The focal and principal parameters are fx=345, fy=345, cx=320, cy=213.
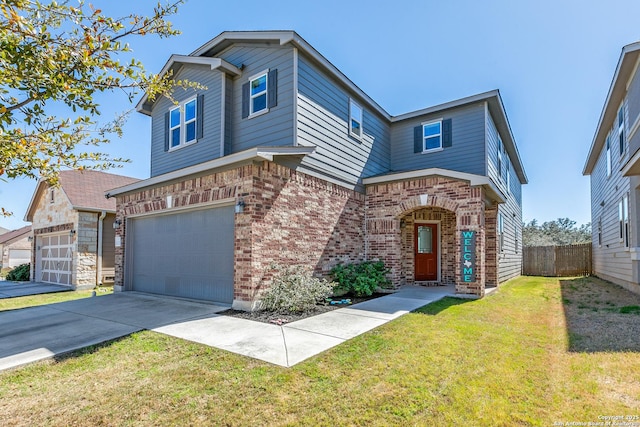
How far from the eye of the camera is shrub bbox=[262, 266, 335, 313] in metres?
7.23

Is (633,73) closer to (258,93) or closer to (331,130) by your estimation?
(331,130)

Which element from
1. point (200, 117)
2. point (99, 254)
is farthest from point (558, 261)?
point (99, 254)

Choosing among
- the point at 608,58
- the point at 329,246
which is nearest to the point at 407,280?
the point at 329,246

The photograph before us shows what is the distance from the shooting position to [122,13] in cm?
368

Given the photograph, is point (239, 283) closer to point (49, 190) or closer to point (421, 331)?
point (421, 331)

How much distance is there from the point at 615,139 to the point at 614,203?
2268mm

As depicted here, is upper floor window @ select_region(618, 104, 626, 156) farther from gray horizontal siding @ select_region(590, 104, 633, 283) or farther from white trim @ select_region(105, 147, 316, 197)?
white trim @ select_region(105, 147, 316, 197)

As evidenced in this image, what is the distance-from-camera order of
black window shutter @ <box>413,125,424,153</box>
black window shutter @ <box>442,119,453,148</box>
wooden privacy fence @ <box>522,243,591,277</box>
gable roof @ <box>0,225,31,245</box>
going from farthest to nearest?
gable roof @ <box>0,225,31,245</box>
wooden privacy fence @ <box>522,243,591,277</box>
black window shutter @ <box>413,125,424,153</box>
black window shutter @ <box>442,119,453,148</box>

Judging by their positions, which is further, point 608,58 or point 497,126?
point 497,126

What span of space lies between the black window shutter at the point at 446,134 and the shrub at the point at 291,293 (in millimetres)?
7034

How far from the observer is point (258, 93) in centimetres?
929

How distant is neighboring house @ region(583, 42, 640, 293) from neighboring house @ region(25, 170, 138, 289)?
57.2ft

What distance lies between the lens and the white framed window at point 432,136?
12.1 meters

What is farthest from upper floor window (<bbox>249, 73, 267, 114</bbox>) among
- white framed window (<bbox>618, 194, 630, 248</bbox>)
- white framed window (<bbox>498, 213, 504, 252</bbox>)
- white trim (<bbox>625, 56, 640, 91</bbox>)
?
white framed window (<bbox>618, 194, 630, 248</bbox>)
